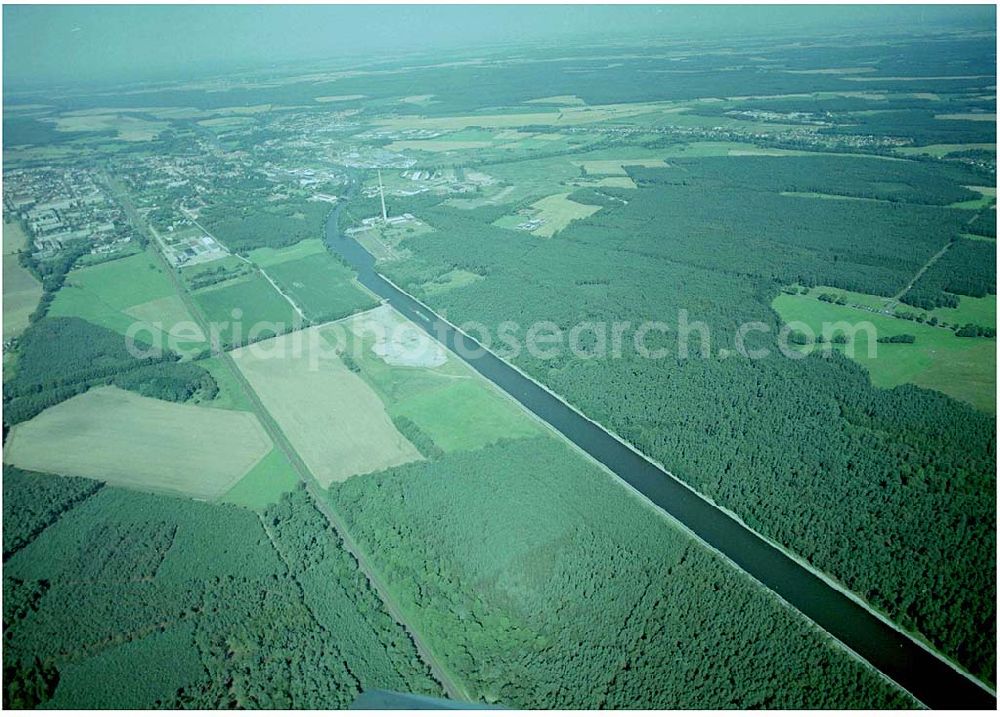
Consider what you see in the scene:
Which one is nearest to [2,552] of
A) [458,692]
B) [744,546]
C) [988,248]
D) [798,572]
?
[458,692]

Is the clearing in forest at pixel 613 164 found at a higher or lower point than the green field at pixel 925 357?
higher

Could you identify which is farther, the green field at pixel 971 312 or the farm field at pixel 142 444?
the green field at pixel 971 312

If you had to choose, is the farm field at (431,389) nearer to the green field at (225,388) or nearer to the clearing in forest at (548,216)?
the green field at (225,388)

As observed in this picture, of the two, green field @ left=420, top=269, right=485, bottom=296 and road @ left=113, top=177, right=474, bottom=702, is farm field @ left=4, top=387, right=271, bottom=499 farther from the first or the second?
green field @ left=420, top=269, right=485, bottom=296

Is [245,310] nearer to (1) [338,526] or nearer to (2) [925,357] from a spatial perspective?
(1) [338,526]

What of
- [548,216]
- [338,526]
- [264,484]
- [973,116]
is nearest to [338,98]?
[548,216]

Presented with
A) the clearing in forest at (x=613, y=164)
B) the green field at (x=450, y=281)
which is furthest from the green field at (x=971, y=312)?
the clearing in forest at (x=613, y=164)

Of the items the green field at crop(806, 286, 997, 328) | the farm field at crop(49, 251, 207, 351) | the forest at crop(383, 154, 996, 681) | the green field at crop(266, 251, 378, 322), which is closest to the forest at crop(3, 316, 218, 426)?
the farm field at crop(49, 251, 207, 351)
